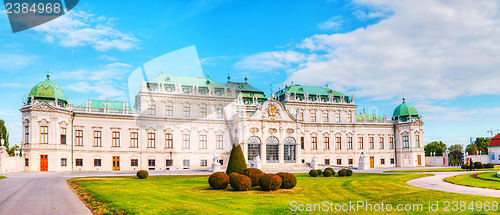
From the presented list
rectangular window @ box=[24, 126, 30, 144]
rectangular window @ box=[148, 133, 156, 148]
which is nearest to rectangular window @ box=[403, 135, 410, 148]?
rectangular window @ box=[148, 133, 156, 148]

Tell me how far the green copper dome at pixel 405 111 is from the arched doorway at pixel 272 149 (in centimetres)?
3077

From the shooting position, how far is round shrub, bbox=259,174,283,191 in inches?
1034

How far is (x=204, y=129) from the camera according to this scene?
70.2 meters

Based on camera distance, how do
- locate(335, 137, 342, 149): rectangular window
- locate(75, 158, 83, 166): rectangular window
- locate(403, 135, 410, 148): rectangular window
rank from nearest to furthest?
locate(75, 158, 83, 166): rectangular window, locate(335, 137, 342, 149): rectangular window, locate(403, 135, 410, 148): rectangular window

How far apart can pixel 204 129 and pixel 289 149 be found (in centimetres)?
1593

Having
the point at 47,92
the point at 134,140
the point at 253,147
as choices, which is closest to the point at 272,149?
the point at 253,147

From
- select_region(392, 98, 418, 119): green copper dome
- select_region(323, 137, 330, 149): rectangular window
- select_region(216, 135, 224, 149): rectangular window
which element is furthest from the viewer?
select_region(392, 98, 418, 119): green copper dome

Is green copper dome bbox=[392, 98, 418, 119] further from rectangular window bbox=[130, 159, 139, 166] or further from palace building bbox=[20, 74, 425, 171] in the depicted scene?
rectangular window bbox=[130, 159, 139, 166]

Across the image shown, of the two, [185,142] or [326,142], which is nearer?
[185,142]

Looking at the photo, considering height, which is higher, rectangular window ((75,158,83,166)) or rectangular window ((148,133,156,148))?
rectangular window ((148,133,156,148))

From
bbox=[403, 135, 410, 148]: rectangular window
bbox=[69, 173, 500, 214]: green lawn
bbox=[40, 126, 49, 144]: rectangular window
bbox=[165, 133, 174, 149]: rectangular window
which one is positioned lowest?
bbox=[69, 173, 500, 214]: green lawn

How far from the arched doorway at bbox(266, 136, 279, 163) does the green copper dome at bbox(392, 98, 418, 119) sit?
30766 millimetres

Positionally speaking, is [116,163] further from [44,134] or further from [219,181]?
[219,181]

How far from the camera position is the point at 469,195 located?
21.6m
